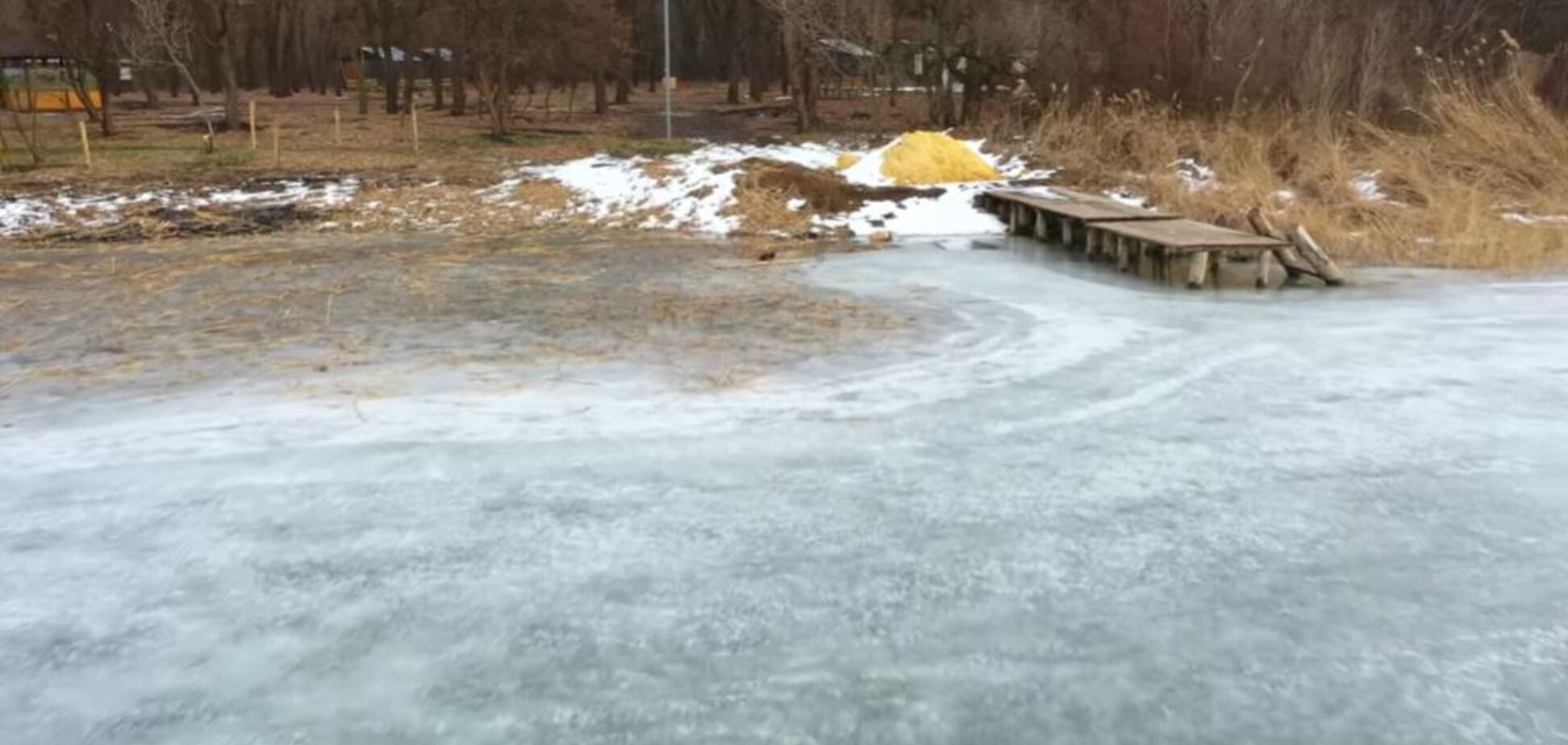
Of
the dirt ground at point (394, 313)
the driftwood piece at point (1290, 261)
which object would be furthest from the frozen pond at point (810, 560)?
the driftwood piece at point (1290, 261)

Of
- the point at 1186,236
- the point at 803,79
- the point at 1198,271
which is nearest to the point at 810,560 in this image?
the point at 1198,271

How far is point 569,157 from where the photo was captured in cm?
2119

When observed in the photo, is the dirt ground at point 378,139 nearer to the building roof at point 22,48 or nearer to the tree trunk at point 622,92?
the tree trunk at point 622,92

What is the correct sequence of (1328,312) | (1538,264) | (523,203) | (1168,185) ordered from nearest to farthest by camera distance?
(1328,312)
(1538,264)
(1168,185)
(523,203)

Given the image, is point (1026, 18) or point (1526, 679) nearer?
point (1526, 679)

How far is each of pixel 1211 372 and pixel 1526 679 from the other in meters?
3.72

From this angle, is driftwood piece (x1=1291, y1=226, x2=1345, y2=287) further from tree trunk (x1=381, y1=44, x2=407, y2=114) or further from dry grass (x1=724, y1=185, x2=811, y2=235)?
tree trunk (x1=381, y1=44, x2=407, y2=114)

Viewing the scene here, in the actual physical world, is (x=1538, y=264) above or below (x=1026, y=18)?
below

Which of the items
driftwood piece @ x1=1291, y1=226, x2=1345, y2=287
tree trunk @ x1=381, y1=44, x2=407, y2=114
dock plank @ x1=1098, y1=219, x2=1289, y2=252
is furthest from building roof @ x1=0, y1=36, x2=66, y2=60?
driftwood piece @ x1=1291, y1=226, x2=1345, y2=287

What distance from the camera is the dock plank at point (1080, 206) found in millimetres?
12188

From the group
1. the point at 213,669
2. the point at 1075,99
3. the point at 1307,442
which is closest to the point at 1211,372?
the point at 1307,442

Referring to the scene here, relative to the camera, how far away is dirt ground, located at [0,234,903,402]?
7.20m

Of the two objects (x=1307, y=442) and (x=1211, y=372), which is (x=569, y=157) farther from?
(x=1307, y=442)

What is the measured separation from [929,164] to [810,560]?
1309 cm
